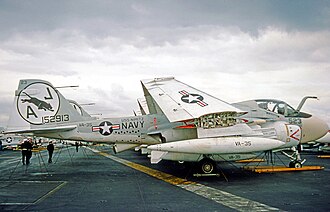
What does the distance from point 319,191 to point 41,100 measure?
13.7m

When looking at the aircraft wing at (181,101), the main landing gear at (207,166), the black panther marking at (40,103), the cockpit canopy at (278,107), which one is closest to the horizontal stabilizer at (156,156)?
the aircraft wing at (181,101)

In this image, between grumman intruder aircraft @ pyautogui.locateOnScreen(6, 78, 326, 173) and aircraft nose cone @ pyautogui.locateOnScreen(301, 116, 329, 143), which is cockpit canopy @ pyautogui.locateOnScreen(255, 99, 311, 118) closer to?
aircraft nose cone @ pyautogui.locateOnScreen(301, 116, 329, 143)

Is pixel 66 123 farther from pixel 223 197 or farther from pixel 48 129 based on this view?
pixel 223 197

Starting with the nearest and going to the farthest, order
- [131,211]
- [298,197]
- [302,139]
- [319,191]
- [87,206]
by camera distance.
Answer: [131,211], [87,206], [298,197], [319,191], [302,139]

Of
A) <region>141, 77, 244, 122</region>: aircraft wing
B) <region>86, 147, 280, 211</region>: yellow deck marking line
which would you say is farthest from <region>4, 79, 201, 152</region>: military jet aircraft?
<region>86, 147, 280, 211</region>: yellow deck marking line

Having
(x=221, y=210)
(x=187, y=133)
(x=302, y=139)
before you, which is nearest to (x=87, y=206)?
(x=221, y=210)

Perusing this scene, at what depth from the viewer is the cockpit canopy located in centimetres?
1681

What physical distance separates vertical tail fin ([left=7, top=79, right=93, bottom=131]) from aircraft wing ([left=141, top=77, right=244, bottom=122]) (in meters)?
4.81

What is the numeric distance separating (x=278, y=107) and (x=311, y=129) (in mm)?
2196

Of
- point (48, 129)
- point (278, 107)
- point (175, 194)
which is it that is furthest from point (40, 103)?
point (278, 107)

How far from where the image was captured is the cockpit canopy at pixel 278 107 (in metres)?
16.8

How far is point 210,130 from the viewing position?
47.3 feet

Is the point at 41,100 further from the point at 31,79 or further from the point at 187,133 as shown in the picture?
the point at 187,133

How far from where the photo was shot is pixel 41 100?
17078mm
